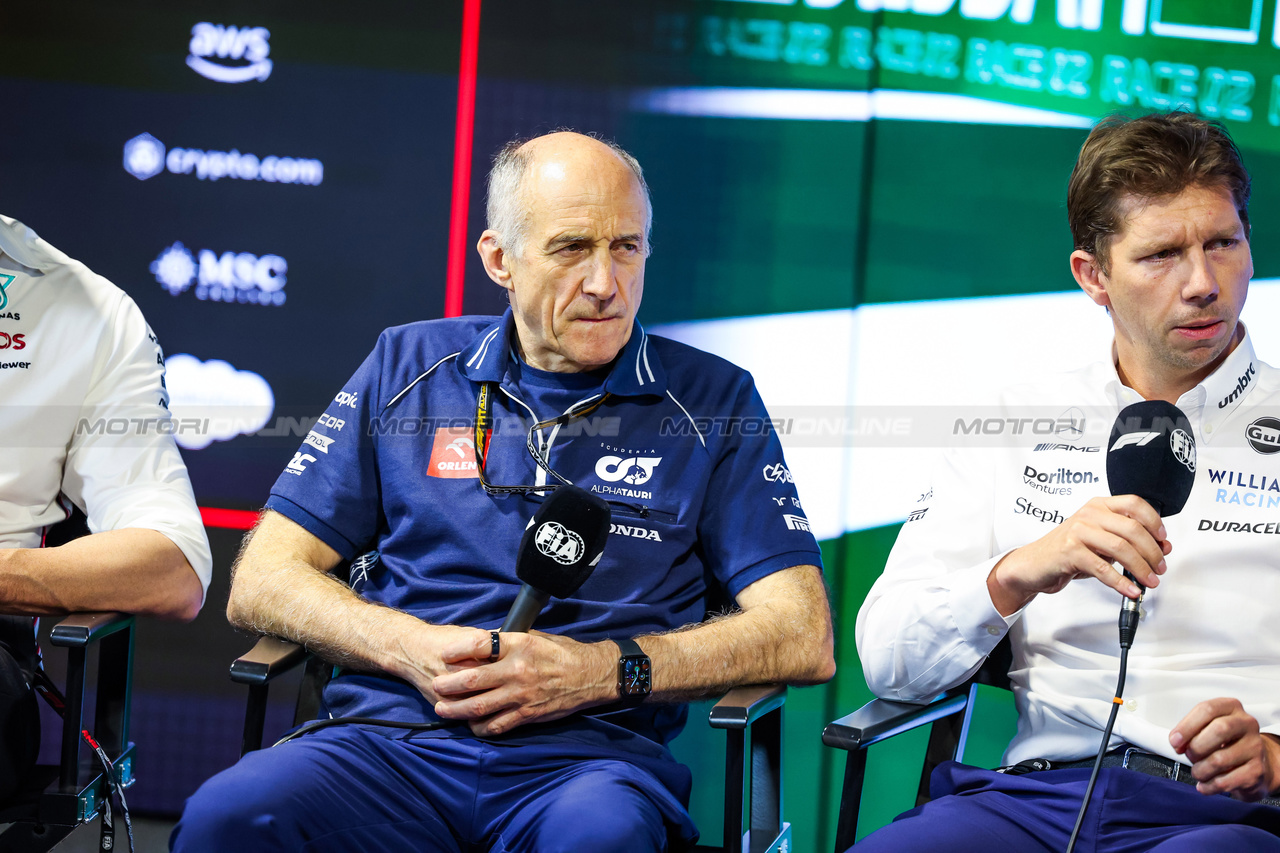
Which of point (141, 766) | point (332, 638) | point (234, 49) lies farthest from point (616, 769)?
point (234, 49)

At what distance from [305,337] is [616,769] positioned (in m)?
1.78

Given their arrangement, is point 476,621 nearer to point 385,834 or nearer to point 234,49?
point 385,834

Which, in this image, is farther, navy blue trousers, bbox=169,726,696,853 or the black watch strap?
the black watch strap

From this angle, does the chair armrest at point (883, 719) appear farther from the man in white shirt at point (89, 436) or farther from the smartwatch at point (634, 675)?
the man in white shirt at point (89, 436)

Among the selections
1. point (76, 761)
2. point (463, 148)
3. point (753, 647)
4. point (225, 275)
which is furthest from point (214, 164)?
point (753, 647)

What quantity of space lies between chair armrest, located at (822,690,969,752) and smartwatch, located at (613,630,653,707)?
1.00ft

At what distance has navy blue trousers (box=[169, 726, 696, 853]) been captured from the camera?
5.17ft

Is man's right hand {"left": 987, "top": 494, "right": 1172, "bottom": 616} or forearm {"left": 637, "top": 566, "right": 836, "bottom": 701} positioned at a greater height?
man's right hand {"left": 987, "top": 494, "right": 1172, "bottom": 616}

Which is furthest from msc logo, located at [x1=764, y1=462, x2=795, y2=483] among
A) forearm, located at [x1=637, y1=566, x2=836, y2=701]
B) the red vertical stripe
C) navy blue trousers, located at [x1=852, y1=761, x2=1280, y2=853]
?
the red vertical stripe

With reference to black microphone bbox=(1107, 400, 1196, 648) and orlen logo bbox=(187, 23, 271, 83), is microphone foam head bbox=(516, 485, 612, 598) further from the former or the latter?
orlen logo bbox=(187, 23, 271, 83)

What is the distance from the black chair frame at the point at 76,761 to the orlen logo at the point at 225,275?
135 cm

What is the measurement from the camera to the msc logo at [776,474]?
2105 millimetres

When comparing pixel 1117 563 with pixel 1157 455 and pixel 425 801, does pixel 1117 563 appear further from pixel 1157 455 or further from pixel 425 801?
pixel 425 801

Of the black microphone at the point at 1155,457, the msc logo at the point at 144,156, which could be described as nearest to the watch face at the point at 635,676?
the black microphone at the point at 1155,457
